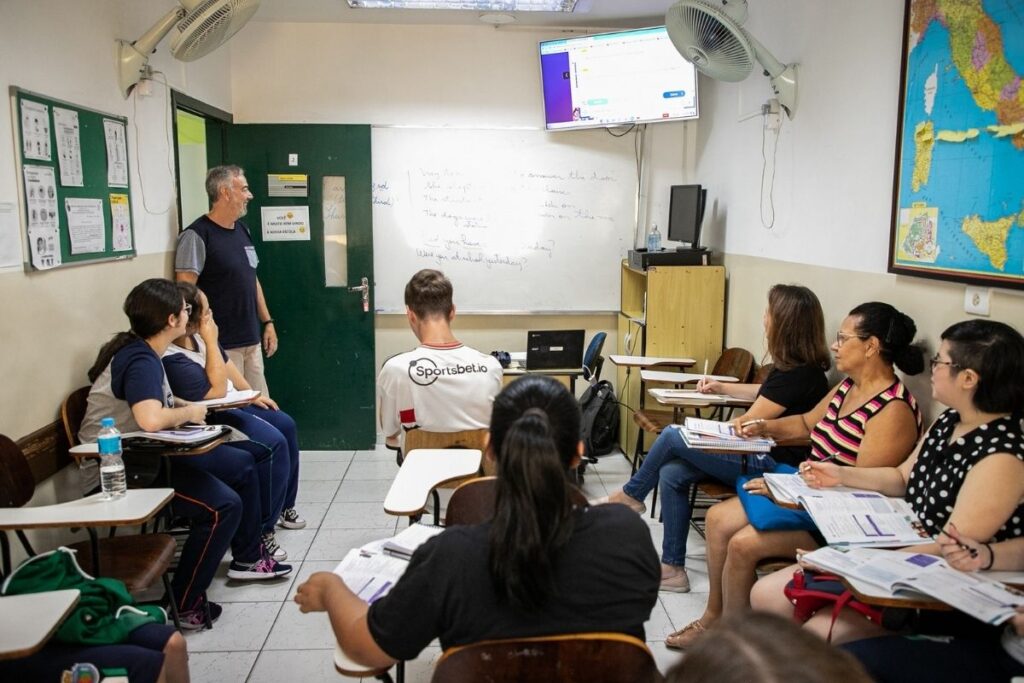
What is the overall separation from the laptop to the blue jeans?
1.07 meters

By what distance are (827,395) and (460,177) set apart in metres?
2.96

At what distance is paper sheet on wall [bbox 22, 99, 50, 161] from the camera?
270 cm

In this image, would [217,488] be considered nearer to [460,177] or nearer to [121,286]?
[121,286]

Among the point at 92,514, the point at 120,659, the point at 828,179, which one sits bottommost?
the point at 120,659

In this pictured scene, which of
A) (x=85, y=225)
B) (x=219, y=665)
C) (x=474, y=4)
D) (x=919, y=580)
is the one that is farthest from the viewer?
(x=474, y=4)

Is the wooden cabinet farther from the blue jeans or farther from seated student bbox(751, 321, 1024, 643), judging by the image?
seated student bbox(751, 321, 1024, 643)

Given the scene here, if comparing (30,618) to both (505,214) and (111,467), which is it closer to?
(111,467)

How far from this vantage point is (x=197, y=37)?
3467mm

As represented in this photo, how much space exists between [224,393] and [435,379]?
107cm

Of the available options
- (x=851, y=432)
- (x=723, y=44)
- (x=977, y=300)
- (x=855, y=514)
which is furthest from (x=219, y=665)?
(x=723, y=44)

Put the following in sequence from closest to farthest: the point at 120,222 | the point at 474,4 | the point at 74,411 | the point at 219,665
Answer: the point at 219,665 < the point at 74,411 < the point at 120,222 < the point at 474,4

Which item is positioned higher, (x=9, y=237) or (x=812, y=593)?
(x=9, y=237)

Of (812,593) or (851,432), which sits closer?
(812,593)

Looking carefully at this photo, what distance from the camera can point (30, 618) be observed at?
5.21 feet
